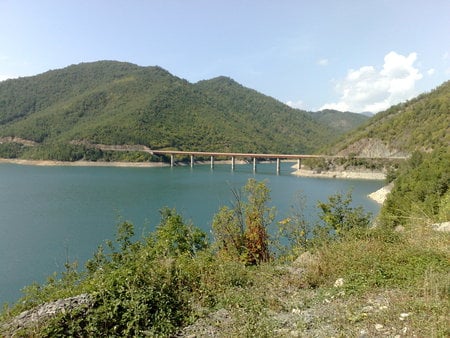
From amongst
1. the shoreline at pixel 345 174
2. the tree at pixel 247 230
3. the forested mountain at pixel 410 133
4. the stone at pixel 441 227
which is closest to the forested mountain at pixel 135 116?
the shoreline at pixel 345 174

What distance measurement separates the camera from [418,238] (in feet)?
20.1

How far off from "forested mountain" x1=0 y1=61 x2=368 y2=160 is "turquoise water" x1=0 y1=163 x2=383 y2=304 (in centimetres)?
4896

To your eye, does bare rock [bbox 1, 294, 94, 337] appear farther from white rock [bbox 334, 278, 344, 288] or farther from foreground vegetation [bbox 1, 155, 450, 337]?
white rock [bbox 334, 278, 344, 288]

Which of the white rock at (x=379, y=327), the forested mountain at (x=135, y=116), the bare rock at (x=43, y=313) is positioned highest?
the forested mountain at (x=135, y=116)

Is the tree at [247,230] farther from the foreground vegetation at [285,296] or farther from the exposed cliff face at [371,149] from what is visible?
the exposed cliff face at [371,149]

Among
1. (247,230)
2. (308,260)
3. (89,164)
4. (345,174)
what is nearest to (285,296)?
(308,260)

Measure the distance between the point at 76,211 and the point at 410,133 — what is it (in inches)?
2450

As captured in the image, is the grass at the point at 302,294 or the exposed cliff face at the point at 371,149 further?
the exposed cliff face at the point at 371,149

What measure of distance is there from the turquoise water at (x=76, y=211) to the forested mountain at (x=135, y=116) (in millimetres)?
48964

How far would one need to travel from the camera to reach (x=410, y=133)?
228ft

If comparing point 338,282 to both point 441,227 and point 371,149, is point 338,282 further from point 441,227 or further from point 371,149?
point 371,149

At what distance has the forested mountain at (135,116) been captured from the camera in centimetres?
10706

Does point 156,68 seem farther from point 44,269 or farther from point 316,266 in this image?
point 316,266

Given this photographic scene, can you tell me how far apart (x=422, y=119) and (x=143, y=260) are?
77.0 meters
